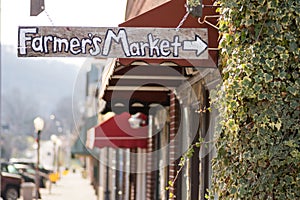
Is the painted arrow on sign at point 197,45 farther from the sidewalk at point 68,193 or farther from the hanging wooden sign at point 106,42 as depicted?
the sidewalk at point 68,193

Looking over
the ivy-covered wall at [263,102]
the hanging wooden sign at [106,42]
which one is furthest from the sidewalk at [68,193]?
the ivy-covered wall at [263,102]

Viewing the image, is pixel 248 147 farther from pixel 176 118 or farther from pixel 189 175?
pixel 176 118

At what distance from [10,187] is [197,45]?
22.1 m

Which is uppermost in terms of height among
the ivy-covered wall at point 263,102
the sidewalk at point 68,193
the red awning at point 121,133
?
the ivy-covered wall at point 263,102

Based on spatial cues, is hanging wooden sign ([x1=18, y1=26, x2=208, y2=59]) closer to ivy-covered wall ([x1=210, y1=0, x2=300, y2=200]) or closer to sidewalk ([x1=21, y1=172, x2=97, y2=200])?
ivy-covered wall ([x1=210, y1=0, x2=300, y2=200])

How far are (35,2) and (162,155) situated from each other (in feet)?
23.5

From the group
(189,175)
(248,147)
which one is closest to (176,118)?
(189,175)

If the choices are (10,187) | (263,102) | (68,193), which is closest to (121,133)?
(263,102)

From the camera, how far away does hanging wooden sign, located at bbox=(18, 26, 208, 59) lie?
702 cm

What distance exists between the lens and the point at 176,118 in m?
12.0

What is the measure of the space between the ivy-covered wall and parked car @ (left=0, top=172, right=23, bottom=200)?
22228mm

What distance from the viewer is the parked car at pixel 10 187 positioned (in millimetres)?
27923

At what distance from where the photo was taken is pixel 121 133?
17.2 meters

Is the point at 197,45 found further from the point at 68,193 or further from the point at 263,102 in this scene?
the point at 68,193
